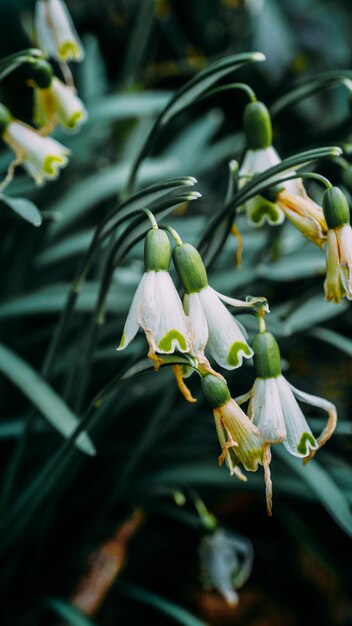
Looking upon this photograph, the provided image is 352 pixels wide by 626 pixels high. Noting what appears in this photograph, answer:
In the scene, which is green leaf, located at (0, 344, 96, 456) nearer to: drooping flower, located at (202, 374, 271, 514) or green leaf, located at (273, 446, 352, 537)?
drooping flower, located at (202, 374, 271, 514)

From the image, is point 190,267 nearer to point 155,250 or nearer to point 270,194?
point 155,250

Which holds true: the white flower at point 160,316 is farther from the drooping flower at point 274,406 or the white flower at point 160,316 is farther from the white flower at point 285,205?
the white flower at point 285,205

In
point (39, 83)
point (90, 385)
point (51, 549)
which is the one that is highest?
point (39, 83)

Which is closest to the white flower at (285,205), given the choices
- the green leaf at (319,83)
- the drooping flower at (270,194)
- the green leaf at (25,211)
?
the drooping flower at (270,194)

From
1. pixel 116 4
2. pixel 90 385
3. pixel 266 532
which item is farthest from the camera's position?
pixel 116 4

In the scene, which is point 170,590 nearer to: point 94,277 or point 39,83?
point 94,277

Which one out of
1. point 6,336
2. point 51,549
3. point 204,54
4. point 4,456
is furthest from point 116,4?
point 51,549
